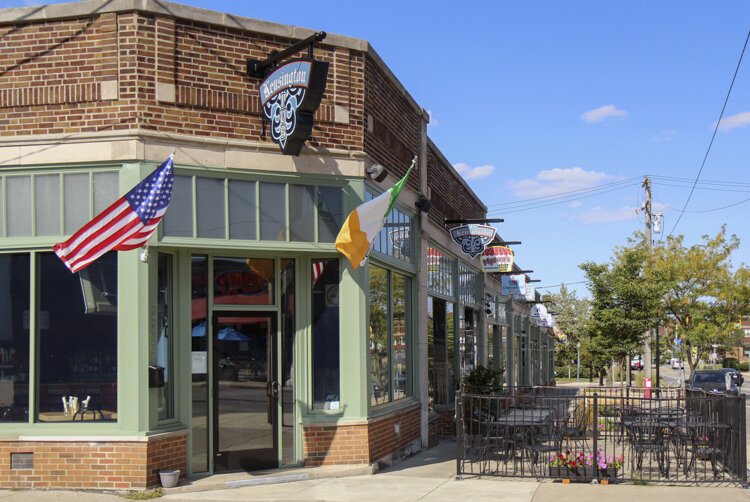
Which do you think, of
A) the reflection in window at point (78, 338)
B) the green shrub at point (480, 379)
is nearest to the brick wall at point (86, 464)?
the reflection in window at point (78, 338)

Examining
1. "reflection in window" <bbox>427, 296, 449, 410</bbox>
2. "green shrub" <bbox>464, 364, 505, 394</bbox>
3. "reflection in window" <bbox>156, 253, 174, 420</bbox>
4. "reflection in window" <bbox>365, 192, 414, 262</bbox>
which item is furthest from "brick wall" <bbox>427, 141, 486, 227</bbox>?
"reflection in window" <bbox>156, 253, 174, 420</bbox>

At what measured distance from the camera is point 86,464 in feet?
32.5

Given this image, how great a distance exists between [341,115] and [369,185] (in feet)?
3.63

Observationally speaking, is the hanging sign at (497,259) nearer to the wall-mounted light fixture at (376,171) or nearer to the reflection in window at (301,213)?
the wall-mounted light fixture at (376,171)

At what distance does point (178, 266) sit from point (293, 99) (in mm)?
2634

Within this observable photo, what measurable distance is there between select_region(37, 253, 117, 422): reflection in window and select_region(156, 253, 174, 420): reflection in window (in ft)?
1.80

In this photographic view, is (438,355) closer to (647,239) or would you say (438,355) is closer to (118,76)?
(118,76)

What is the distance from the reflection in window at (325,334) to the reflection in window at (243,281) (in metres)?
0.64

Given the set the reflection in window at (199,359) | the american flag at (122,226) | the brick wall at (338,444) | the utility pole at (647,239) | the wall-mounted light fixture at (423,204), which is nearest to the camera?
the american flag at (122,226)

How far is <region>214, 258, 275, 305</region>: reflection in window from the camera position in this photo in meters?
11.1

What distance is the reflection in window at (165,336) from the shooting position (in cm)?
1051

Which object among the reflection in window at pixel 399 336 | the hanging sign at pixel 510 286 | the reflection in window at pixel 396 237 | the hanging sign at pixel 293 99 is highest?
the hanging sign at pixel 293 99

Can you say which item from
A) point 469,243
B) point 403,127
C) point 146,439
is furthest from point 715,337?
point 146,439

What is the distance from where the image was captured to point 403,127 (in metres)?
14.3
